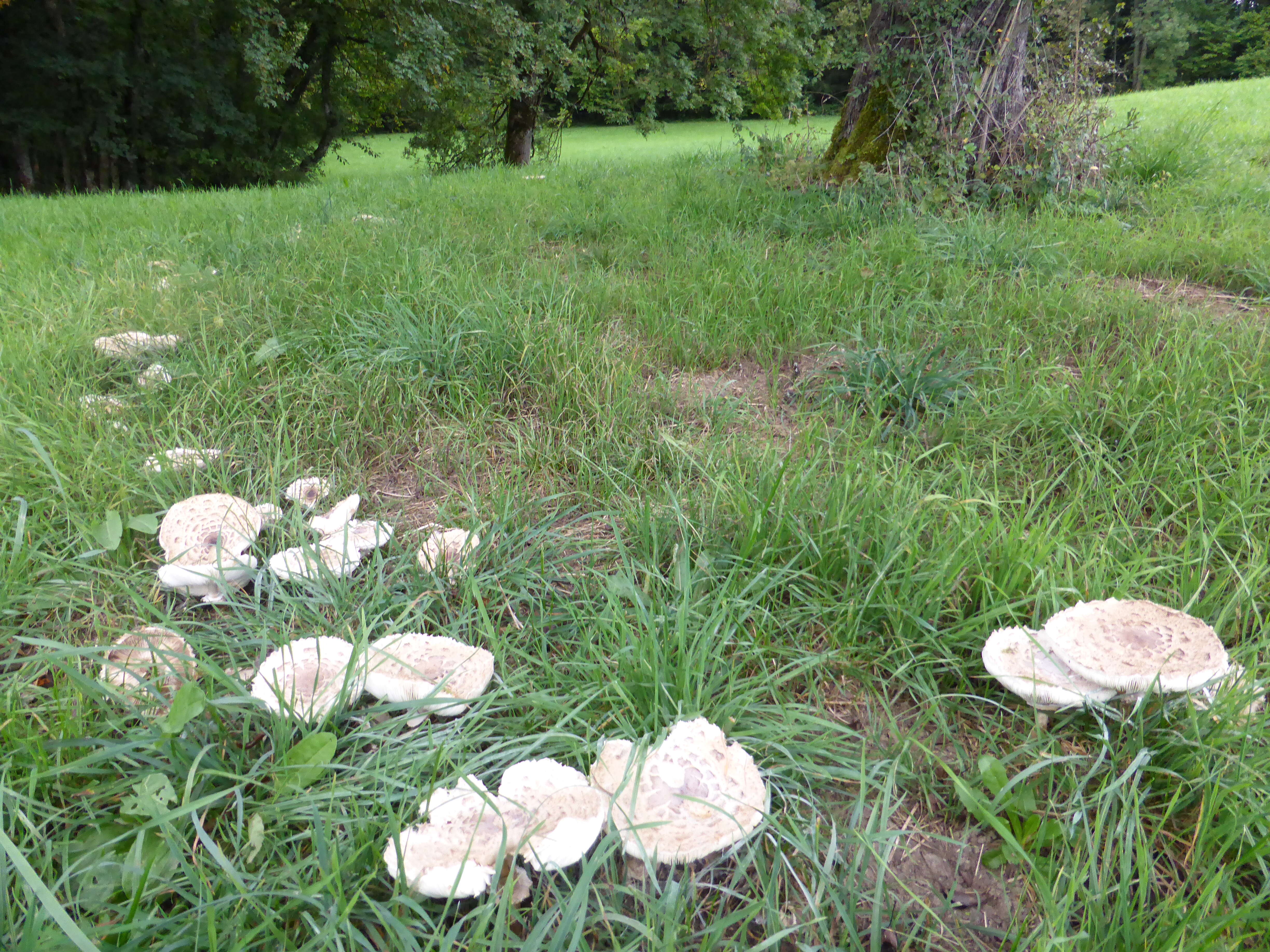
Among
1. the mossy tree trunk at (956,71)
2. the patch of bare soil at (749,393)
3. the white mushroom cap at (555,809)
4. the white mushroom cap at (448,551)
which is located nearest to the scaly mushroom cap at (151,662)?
the white mushroom cap at (448,551)

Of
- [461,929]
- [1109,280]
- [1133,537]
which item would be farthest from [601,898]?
[1109,280]

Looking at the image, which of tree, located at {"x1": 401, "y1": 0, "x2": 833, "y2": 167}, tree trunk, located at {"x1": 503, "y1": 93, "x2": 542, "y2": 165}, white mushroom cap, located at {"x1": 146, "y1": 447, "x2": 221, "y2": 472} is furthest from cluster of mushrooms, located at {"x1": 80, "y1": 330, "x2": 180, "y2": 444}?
tree trunk, located at {"x1": 503, "y1": 93, "x2": 542, "y2": 165}

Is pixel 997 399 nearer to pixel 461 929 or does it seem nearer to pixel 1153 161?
pixel 461 929

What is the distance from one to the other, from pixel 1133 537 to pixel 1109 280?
6.38 feet

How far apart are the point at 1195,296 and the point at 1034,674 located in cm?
276

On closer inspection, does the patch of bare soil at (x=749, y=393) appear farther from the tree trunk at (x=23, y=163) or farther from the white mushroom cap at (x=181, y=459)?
the tree trunk at (x=23, y=163)

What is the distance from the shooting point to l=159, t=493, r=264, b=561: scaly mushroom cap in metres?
1.72

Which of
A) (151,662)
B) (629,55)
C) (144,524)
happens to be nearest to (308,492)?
(144,524)

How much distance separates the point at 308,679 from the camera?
136cm

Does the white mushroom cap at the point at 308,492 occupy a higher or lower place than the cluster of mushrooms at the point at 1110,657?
lower

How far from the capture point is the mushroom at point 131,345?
259 centimetres

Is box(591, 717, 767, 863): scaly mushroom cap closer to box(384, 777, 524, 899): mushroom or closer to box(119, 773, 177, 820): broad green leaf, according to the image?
box(384, 777, 524, 899): mushroom

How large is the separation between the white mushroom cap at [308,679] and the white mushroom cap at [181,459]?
926 millimetres

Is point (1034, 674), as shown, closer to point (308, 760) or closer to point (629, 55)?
point (308, 760)
